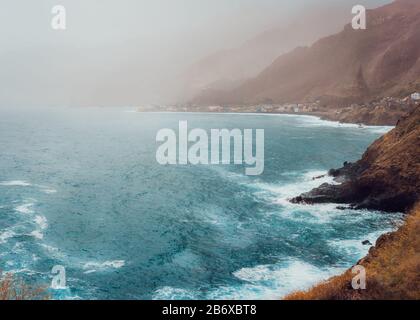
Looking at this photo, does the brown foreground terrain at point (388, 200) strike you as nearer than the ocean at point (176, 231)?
Yes

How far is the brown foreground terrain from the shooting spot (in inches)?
1173

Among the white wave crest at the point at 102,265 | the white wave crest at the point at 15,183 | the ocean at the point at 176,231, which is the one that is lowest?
the white wave crest at the point at 102,265

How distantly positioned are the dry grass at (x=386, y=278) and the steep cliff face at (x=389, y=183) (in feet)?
81.9

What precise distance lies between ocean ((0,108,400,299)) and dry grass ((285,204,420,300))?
25.5ft

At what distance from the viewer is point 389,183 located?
63938 millimetres

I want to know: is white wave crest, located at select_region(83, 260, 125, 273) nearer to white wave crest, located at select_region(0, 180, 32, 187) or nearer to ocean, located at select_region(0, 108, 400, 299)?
ocean, located at select_region(0, 108, 400, 299)

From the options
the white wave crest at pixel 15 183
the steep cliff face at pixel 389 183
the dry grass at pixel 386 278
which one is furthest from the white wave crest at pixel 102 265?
the white wave crest at pixel 15 183

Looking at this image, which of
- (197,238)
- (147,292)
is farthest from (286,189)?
(147,292)

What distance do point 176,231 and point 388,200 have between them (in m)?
32.2

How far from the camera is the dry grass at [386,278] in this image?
2894cm

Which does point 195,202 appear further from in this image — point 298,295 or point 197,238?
point 298,295

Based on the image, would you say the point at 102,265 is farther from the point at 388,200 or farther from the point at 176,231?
the point at 388,200

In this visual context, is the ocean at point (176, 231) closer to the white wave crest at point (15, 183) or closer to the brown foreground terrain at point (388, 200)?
the white wave crest at point (15, 183)

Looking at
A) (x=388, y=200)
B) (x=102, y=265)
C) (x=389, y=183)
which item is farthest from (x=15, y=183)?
(x=389, y=183)
